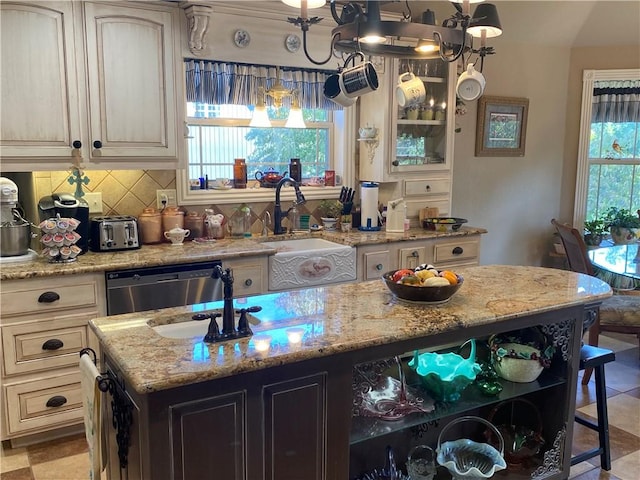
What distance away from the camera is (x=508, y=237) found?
5.21 meters

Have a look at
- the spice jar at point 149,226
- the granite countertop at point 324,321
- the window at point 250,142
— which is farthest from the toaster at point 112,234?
the granite countertop at point 324,321

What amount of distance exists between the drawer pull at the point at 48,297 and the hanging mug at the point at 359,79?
1.72 m

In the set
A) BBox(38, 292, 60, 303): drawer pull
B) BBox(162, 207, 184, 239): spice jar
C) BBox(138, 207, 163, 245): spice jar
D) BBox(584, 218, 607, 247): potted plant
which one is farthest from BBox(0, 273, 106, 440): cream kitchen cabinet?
BBox(584, 218, 607, 247): potted plant

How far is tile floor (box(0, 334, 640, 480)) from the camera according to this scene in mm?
2670

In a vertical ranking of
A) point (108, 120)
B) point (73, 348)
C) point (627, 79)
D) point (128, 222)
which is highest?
point (627, 79)

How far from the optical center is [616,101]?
16.9 feet

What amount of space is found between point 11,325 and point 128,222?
813 millimetres

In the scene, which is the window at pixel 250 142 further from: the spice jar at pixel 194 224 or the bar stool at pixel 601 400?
the bar stool at pixel 601 400

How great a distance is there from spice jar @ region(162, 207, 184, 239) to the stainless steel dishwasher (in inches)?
18.9

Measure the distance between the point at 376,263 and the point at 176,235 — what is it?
1.31 meters

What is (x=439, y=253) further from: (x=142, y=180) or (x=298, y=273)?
(x=142, y=180)

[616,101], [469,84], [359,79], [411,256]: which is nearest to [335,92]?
[359,79]

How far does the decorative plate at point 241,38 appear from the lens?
3.46m

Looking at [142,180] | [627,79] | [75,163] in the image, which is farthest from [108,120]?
[627,79]
